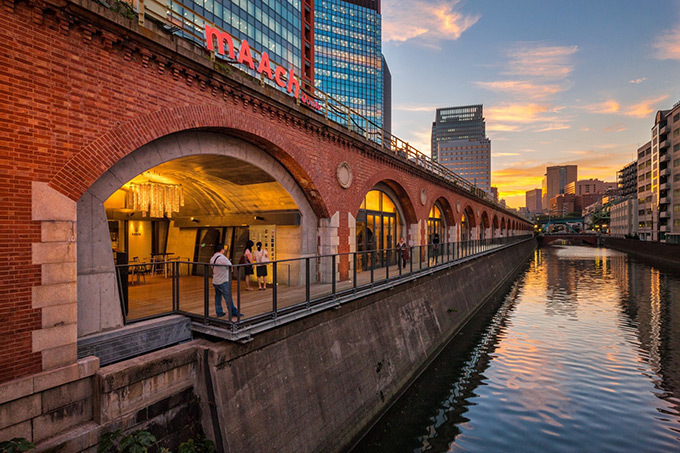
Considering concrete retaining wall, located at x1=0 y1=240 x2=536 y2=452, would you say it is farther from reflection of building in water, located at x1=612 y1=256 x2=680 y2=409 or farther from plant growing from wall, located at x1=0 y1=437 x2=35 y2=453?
reflection of building in water, located at x1=612 y1=256 x2=680 y2=409

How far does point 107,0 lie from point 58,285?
5429 mm

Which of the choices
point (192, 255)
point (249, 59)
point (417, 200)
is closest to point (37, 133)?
point (249, 59)

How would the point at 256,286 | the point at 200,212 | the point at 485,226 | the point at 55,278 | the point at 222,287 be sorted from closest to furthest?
the point at 55,278, the point at 222,287, the point at 256,286, the point at 200,212, the point at 485,226

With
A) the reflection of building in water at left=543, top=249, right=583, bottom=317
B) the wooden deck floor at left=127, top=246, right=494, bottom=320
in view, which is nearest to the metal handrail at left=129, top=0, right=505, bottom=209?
the wooden deck floor at left=127, top=246, right=494, bottom=320

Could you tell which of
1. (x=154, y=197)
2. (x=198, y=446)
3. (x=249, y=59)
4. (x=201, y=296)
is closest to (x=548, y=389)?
(x=198, y=446)

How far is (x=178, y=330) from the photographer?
22.1ft

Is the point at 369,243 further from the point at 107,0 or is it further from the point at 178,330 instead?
the point at 107,0

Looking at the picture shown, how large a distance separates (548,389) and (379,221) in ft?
35.4

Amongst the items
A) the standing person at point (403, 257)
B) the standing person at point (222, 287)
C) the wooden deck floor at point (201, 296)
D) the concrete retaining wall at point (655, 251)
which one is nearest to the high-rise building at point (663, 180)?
the concrete retaining wall at point (655, 251)

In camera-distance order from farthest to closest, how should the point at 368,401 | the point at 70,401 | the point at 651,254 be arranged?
the point at 651,254 → the point at 368,401 → the point at 70,401

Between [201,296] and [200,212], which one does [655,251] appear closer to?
[200,212]

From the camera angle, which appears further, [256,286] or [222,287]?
[256,286]

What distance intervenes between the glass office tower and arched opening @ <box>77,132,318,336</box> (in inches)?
3360

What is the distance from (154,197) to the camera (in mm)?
11273
